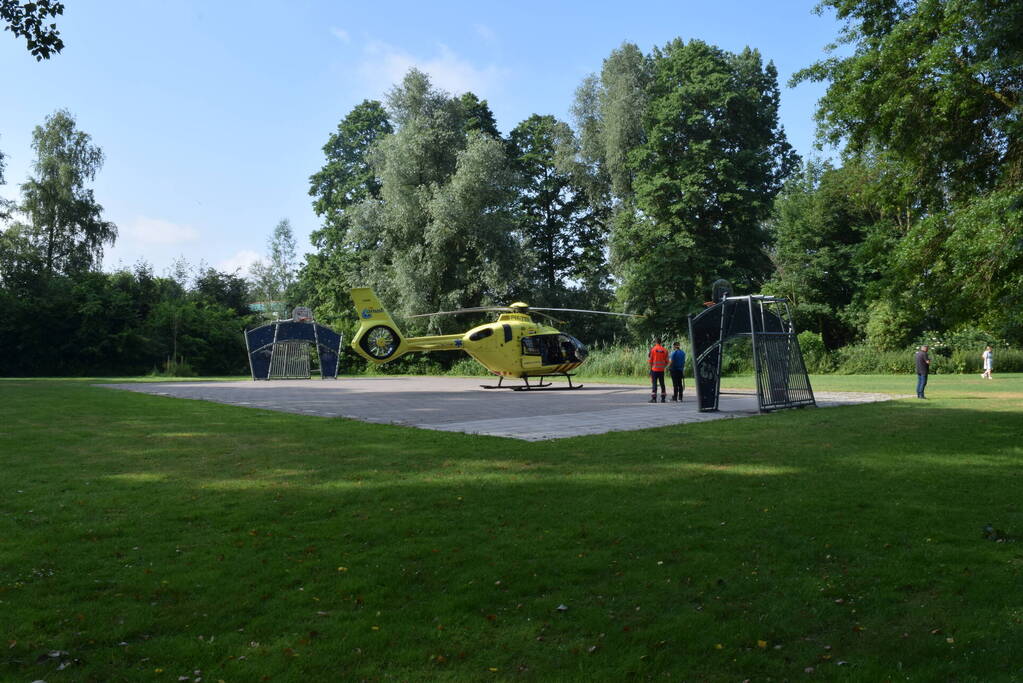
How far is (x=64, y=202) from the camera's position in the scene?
4606cm

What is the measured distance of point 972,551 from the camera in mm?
5109

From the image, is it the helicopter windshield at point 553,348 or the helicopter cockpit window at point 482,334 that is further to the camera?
the helicopter cockpit window at point 482,334

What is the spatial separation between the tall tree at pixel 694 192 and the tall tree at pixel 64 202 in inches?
1315

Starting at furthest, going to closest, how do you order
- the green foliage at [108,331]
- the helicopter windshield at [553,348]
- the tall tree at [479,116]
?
the tall tree at [479,116], the green foliage at [108,331], the helicopter windshield at [553,348]

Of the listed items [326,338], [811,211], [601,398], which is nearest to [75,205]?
[326,338]

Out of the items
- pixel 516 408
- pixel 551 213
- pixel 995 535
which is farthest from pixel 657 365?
pixel 551 213

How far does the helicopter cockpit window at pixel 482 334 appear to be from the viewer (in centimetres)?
2350

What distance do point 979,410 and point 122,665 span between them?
52.0ft

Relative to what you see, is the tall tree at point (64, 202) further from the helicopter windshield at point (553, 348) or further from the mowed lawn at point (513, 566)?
the mowed lawn at point (513, 566)

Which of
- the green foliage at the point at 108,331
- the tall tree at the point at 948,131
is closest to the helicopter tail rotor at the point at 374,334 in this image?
the tall tree at the point at 948,131

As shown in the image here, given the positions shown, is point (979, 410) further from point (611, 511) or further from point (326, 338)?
point (326, 338)

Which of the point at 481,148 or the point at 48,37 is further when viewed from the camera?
the point at 481,148

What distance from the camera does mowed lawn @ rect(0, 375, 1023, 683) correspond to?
363 cm

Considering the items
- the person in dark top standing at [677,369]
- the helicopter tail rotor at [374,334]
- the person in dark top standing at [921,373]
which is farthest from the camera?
the helicopter tail rotor at [374,334]
